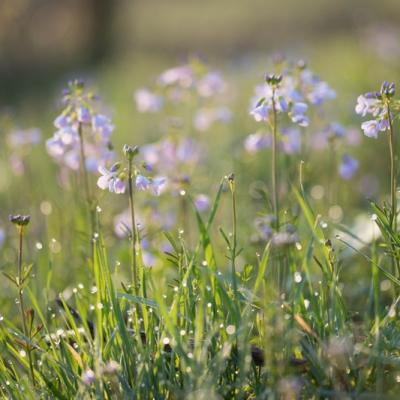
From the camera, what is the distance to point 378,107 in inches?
90.2

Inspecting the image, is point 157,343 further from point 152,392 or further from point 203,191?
point 203,191

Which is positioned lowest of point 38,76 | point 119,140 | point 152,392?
point 152,392

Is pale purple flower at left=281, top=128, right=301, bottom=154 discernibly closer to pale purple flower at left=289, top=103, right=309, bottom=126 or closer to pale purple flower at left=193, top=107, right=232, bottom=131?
pale purple flower at left=289, top=103, right=309, bottom=126

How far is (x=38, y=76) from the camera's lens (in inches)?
536

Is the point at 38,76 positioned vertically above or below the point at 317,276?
above

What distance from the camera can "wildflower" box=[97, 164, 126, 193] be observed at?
7.54 ft

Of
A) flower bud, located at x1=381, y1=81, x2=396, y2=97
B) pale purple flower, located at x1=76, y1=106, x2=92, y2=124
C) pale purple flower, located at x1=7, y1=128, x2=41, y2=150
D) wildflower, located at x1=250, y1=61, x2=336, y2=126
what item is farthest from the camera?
pale purple flower, located at x1=7, y1=128, x2=41, y2=150

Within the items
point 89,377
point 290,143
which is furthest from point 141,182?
point 290,143

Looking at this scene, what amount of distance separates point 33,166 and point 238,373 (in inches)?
185

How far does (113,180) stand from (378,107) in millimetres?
864

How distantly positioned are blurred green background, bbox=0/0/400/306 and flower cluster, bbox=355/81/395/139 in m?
1.03

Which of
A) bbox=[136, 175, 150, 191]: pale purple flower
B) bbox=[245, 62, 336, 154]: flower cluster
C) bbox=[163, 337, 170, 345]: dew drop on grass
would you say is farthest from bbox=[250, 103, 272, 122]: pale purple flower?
bbox=[163, 337, 170, 345]: dew drop on grass

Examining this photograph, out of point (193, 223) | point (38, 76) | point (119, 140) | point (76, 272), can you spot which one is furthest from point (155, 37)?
point (76, 272)

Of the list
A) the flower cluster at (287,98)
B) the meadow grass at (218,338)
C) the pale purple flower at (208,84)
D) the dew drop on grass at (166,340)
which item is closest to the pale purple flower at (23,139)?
the pale purple flower at (208,84)
